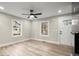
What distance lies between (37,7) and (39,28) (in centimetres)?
57

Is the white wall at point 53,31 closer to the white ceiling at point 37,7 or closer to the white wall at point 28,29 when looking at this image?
the white wall at point 28,29

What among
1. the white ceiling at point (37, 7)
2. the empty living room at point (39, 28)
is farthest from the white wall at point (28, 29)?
the white ceiling at point (37, 7)

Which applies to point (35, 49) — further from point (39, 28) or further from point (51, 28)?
point (51, 28)

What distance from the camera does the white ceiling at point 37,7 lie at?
2.04 meters

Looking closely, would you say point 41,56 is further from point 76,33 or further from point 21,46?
point 76,33

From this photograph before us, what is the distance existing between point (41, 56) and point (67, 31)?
959 millimetres

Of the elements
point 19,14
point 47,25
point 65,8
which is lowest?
point 47,25

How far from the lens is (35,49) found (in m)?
2.19

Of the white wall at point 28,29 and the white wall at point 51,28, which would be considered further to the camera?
the white wall at point 51,28

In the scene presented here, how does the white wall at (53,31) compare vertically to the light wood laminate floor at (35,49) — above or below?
above

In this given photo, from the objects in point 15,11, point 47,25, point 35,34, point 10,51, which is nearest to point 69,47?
point 47,25

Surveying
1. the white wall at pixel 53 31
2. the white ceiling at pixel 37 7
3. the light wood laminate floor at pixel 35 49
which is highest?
the white ceiling at pixel 37 7

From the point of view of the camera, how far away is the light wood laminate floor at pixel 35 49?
2119mm

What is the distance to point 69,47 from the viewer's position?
2150 mm
